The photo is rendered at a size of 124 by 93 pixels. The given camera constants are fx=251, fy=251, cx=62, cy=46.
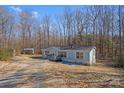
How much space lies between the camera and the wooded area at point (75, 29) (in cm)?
3225

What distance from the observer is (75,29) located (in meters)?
37.5

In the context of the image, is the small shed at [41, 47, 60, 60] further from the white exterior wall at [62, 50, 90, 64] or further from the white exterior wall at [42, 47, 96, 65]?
the white exterior wall at [62, 50, 90, 64]

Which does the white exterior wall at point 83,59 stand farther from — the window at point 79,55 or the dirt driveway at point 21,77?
the dirt driveway at point 21,77

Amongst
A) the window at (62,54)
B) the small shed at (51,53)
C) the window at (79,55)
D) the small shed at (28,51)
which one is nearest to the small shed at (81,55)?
the window at (79,55)

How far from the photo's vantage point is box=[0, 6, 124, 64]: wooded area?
106 ft

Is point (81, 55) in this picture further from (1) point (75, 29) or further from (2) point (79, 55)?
(1) point (75, 29)

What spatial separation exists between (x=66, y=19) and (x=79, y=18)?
2.00 meters

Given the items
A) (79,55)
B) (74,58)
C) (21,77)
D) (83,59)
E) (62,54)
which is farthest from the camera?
(62,54)

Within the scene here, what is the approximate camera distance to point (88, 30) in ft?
120

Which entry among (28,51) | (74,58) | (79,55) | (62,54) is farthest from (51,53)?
(28,51)

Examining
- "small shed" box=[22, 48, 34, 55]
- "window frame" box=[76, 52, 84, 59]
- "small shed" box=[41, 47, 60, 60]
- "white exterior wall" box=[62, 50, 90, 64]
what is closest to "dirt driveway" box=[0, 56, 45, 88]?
"white exterior wall" box=[62, 50, 90, 64]

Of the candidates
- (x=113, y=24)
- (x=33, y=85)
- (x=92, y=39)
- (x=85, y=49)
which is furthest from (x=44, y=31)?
(x=33, y=85)

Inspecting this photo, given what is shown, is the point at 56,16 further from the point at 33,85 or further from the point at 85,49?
the point at 33,85

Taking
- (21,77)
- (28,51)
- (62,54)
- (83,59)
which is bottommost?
(21,77)
